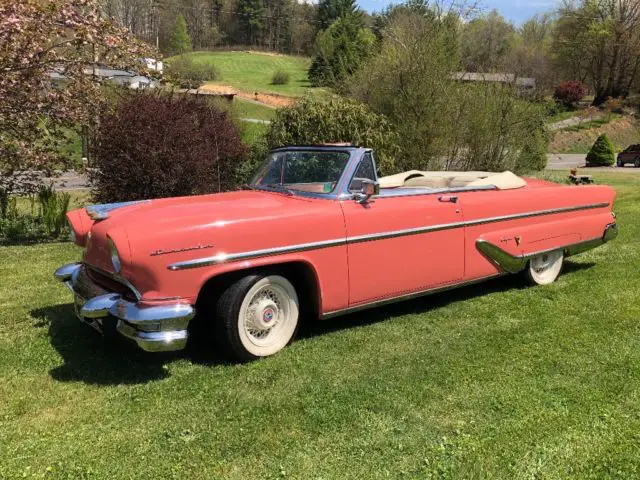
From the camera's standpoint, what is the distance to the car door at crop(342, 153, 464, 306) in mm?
4363

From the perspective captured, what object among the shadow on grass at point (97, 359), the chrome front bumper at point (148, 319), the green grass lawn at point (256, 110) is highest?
the green grass lawn at point (256, 110)

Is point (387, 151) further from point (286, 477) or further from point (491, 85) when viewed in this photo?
point (286, 477)

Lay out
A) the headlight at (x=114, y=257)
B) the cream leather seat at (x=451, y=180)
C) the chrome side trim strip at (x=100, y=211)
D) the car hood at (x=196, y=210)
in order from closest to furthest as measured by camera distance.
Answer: the headlight at (x=114, y=257), the car hood at (x=196, y=210), the chrome side trim strip at (x=100, y=211), the cream leather seat at (x=451, y=180)

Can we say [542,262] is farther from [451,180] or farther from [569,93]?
[569,93]

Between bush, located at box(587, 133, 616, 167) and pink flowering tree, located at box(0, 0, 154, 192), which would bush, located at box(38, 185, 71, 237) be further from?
bush, located at box(587, 133, 616, 167)

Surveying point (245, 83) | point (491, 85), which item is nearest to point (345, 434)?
point (491, 85)

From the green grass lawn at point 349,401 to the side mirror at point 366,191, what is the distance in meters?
1.09

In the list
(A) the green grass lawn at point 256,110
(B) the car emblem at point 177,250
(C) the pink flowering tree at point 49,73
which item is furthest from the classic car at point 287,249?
(A) the green grass lawn at point 256,110

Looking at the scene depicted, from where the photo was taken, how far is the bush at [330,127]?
9.55 m

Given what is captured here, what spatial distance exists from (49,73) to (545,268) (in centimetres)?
742

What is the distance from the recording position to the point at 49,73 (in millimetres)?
8453

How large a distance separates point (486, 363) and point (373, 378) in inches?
34.0

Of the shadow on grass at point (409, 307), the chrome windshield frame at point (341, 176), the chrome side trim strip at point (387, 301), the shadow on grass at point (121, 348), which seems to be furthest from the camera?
the shadow on grass at point (409, 307)

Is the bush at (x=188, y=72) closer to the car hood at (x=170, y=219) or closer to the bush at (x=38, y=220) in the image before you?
the bush at (x=38, y=220)
